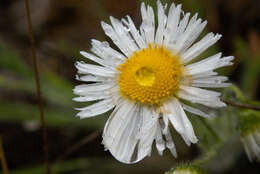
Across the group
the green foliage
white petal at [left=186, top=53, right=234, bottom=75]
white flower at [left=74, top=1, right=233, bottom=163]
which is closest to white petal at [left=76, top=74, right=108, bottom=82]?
white flower at [left=74, top=1, right=233, bottom=163]

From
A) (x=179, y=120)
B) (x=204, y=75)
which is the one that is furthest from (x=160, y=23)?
(x=179, y=120)

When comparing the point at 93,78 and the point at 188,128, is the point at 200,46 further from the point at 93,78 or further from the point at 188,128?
the point at 93,78

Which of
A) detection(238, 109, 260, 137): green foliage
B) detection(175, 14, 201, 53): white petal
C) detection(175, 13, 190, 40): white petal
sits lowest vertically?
detection(238, 109, 260, 137): green foliage

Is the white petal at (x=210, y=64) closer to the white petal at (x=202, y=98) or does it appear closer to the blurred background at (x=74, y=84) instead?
the white petal at (x=202, y=98)

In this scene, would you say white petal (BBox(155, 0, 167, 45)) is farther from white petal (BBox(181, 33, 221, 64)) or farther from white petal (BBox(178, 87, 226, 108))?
white petal (BBox(178, 87, 226, 108))

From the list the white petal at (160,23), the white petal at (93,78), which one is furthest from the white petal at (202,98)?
the white petal at (93,78)
